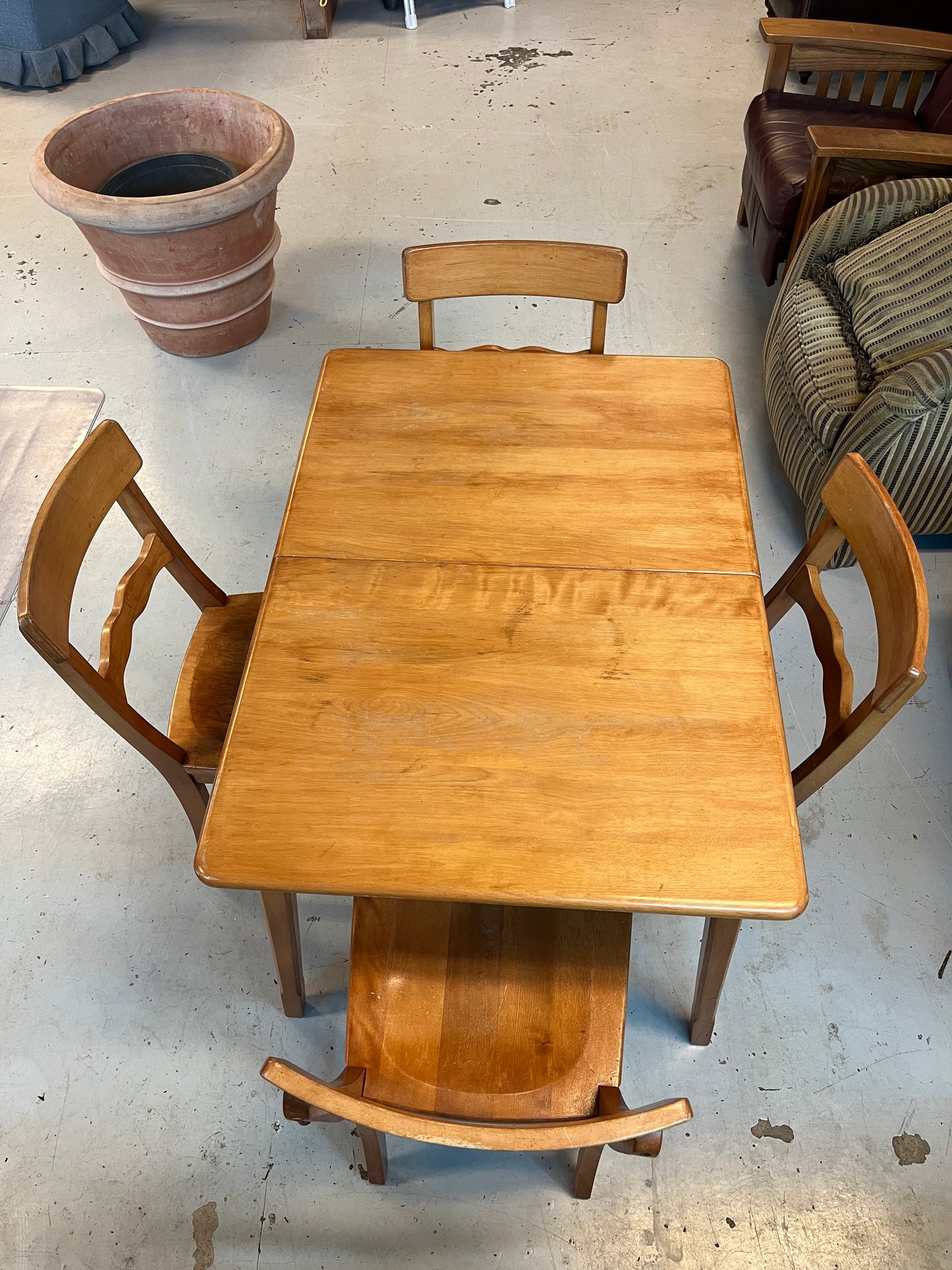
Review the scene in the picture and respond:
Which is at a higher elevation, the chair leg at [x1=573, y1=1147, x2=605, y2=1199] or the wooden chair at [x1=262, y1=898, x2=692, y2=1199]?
the wooden chair at [x1=262, y1=898, x2=692, y2=1199]

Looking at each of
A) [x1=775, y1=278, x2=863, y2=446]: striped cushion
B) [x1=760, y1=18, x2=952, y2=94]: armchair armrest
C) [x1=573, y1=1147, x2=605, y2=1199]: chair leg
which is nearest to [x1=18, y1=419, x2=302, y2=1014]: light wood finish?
[x1=573, y1=1147, x2=605, y2=1199]: chair leg

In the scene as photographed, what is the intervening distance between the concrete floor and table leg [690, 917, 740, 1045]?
58 mm

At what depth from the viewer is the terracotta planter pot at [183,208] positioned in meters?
2.41

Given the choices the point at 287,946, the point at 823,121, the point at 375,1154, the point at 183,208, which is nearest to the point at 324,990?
the point at 287,946

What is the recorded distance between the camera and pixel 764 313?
9.93 feet

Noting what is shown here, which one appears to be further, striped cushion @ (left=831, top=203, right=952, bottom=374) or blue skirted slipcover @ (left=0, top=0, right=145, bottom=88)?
blue skirted slipcover @ (left=0, top=0, right=145, bottom=88)

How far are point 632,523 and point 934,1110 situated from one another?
114 centimetres

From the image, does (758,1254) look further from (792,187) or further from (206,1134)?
(792,187)

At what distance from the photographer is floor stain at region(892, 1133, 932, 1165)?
4.88 ft

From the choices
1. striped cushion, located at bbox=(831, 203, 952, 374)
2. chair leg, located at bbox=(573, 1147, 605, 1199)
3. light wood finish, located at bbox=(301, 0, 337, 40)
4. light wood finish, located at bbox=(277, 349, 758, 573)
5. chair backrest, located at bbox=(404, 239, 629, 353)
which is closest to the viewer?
chair leg, located at bbox=(573, 1147, 605, 1199)

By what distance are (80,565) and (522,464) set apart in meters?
0.74

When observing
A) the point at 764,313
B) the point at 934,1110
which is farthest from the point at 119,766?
the point at 764,313

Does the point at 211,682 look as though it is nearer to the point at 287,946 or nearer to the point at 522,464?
the point at 287,946

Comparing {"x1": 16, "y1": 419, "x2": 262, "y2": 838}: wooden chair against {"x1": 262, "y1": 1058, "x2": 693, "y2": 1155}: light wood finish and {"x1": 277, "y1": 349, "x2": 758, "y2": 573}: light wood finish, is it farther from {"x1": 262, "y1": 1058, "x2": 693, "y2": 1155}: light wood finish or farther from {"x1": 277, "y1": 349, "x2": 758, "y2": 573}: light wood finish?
{"x1": 262, "y1": 1058, "x2": 693, "y2": 1155}: light wood finish
